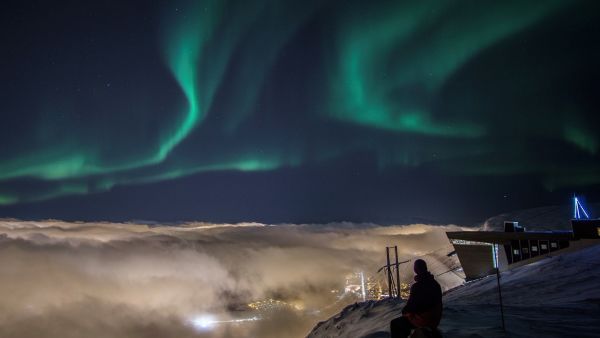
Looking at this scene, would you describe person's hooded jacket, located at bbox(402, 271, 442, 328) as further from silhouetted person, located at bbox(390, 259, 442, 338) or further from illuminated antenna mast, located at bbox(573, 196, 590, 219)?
illuminated antenna mast, located at bbox(573, 196, 590, 219)

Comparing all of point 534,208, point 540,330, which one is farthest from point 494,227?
point 540,330

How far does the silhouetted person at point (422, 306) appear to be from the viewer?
7242 mm

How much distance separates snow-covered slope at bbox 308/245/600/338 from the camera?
35.3 ft

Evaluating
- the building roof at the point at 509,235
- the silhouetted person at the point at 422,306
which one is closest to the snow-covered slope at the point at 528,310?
the silhouetted person at the point at 422,306

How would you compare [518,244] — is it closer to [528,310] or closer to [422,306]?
[528,310]

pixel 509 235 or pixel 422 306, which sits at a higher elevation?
pixel 422 306

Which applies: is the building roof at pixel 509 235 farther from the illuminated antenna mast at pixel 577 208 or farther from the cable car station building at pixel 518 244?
the illuminated antenna mast at pixel 577 208

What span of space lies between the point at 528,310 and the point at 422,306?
1048cm

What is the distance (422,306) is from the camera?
725 centimetres

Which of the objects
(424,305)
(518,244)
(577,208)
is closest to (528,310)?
(424,305)

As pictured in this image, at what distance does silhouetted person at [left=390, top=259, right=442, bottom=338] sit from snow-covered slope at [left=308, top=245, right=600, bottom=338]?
3450 millimetres

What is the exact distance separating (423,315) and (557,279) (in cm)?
2220

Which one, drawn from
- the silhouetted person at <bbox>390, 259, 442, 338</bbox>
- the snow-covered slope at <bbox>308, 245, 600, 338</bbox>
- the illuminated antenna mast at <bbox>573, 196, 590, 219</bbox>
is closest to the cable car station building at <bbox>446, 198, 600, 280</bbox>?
the illuminated antenna mast at <bbox>573, 196, 590, 219</bbox>

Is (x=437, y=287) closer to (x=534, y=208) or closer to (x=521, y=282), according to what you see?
(x=521, y=282)
